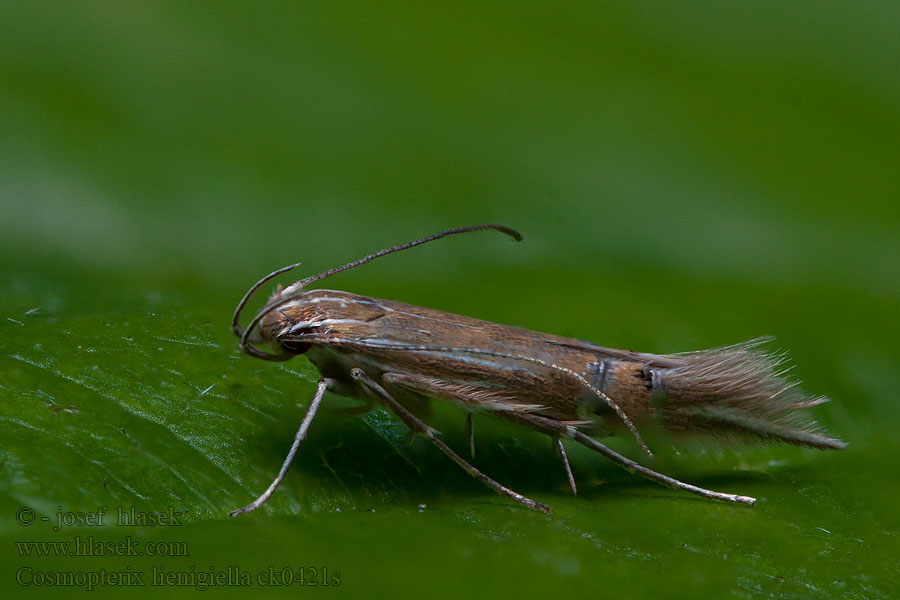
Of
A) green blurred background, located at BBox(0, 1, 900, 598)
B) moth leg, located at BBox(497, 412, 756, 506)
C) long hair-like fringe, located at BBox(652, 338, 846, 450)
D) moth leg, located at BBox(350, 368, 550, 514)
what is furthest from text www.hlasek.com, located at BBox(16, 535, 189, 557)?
long hair-like fringe, located at BBox(652, 338, 846, 450)

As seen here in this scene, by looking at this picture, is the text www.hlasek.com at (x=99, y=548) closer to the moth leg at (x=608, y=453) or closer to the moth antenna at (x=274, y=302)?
the moth antenna at (x=274, y=302)

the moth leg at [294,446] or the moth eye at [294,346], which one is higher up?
the moth eye at [294,346]

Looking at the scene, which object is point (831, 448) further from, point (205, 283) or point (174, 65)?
point (174, 65)

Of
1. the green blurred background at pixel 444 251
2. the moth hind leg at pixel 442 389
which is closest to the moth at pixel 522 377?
the moth hind leg at pixel 442 389

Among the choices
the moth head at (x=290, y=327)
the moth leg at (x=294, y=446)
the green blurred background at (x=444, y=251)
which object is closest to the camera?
the green blurred background at (x=444, y=251)

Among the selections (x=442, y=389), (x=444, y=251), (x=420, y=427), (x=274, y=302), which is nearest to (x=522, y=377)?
(x=442, y=389)

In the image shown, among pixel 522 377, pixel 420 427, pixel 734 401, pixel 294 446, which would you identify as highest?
pixel 734 401

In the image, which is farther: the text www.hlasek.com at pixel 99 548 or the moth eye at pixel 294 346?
the moth eye at pixel 294 346

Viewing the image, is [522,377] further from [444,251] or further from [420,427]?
[444,251]
